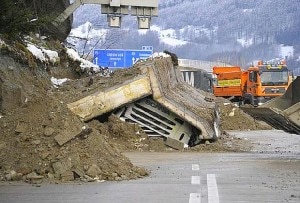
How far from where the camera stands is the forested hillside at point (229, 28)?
15375 centimetres

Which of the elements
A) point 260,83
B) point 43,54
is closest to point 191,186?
point 43,54

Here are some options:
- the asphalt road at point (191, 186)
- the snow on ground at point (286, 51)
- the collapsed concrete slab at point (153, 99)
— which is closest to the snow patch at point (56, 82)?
the collapsed concrete slab at point (153, 99)

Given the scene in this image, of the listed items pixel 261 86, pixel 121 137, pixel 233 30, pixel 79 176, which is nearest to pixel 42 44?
pixel 121 137

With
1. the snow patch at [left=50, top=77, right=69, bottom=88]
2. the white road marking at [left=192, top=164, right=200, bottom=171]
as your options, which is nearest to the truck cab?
the snow patch at [left=50, top=77, right=69, bottom=88]

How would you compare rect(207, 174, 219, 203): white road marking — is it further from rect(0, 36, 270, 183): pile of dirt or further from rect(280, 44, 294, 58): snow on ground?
rect(280, 44, 294, 58): snow on ground

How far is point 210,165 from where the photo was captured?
13242 millimetres

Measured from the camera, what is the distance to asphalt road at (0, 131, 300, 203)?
887 cm

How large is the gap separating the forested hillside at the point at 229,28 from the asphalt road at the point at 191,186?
120364 mm

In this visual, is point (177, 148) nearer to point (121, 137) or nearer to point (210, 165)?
point (121, 137)

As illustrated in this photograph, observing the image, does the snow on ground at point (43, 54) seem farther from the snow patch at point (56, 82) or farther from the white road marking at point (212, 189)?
the white road marking at point (212, 189)

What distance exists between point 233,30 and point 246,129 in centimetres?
15020

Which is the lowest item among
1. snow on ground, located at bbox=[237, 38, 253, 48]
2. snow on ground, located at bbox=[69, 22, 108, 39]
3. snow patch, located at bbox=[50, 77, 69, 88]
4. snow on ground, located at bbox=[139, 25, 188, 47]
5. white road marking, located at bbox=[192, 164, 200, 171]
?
snow on ground, located at bbox=[237, 38, 253, 48]

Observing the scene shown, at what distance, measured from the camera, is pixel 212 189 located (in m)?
9.62

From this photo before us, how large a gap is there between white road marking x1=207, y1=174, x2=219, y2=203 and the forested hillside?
12273 centimetres
